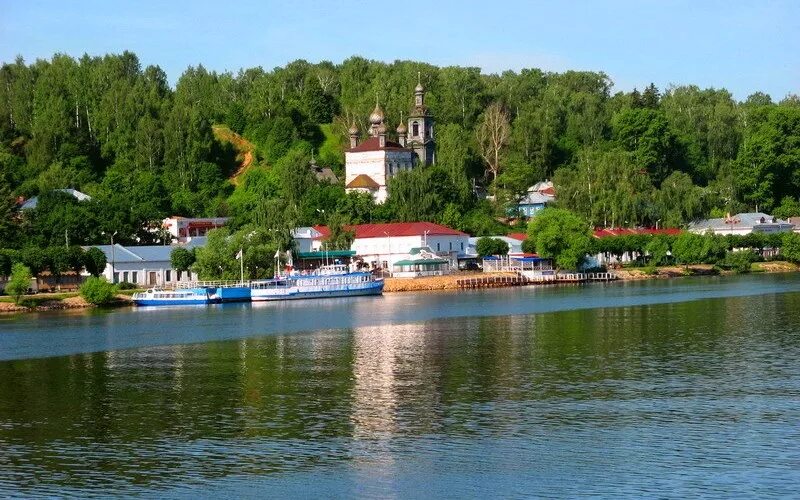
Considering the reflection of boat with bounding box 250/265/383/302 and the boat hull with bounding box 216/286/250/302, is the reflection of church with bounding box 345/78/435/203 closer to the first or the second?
the reflection of boat with bounding box 250/265/383/302

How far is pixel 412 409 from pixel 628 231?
7958 cm

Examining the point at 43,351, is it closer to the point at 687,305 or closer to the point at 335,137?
the point at 687,305

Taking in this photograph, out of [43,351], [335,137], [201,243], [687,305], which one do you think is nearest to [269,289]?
[201,243]

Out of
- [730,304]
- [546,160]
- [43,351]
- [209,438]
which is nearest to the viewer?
[209,438]

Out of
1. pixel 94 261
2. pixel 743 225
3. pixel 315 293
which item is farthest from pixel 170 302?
pixel 743 225

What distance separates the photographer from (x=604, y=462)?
81.5 ft

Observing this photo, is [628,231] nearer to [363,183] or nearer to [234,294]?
[363,183]

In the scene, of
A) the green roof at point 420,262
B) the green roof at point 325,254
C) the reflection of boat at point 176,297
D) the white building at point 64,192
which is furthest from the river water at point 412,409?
the white building at point 64,192

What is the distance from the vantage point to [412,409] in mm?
31312

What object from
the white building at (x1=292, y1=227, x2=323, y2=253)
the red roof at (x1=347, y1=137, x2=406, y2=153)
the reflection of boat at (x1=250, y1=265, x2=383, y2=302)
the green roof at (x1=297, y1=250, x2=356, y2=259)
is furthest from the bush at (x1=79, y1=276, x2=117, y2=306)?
the red roof at (x1=347, y1=137, x2=406, y2=153)

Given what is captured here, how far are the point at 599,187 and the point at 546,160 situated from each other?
19802 millimetres

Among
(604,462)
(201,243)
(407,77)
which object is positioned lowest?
(604,462)

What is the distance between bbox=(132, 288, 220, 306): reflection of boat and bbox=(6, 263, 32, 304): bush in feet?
23.0

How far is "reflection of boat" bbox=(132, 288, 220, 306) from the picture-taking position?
254 ft
